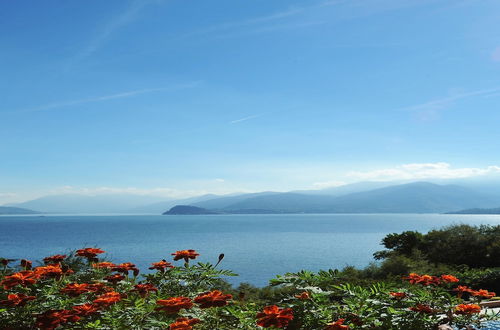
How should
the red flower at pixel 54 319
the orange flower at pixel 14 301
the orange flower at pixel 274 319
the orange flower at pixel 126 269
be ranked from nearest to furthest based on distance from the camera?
1. the orange flower at pixel 274 319
2. the red flower at pixel 54 319
3. the orange flower at pixel 14 301
4. the orange flower at pixel 126 269

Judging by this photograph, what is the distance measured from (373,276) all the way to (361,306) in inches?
526

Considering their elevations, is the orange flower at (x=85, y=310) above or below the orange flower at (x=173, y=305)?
below

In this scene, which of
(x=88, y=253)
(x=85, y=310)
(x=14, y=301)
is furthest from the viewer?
(x=88, y=253)

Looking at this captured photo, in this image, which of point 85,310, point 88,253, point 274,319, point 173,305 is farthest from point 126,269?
point 274,319

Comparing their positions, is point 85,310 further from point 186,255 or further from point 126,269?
point 186,255

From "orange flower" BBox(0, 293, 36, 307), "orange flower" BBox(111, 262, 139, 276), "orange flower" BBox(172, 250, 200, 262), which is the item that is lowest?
"orange flower" BBox(0, 293, 36, 307)

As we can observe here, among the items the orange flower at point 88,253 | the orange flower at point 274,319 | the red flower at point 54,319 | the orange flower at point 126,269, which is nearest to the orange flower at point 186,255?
the orange flower at point 126,269

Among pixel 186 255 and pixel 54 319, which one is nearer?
pixel 54 319

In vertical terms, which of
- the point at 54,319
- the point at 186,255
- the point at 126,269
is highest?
the point at 186,255

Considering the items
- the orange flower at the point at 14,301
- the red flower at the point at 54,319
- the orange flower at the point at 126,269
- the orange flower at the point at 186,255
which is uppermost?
the orange flower at the point at 186,255

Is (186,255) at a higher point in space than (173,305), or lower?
higher

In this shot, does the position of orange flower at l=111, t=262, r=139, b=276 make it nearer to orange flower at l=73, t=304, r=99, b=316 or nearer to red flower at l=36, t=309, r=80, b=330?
orange flower at l=73, t=304, r=99, b=316

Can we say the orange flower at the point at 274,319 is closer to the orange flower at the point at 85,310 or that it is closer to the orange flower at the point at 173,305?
the orange flower at the point at 173,305

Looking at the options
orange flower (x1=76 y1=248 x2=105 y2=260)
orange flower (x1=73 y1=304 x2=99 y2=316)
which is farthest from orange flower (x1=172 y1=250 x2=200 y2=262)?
orange flower (x1=73 y1=304 x2=99 y2=316)
